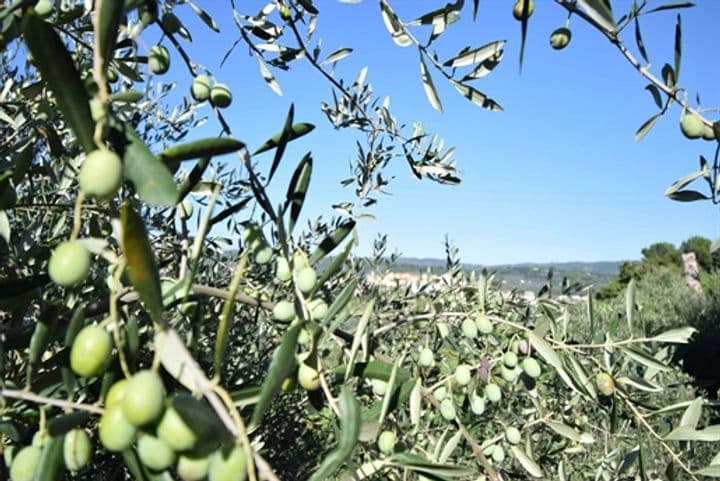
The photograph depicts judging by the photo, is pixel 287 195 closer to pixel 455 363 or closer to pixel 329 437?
pixel 455 363

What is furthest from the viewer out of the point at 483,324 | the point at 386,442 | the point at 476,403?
the point at 476,403

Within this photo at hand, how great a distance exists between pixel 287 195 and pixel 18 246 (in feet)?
2.38

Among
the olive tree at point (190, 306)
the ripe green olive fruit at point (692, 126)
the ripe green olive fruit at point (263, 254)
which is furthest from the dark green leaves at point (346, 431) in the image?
the ripe green olive fruit at point (692, 126)

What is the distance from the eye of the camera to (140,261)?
0.44 metres

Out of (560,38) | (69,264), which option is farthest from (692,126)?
(69,264)

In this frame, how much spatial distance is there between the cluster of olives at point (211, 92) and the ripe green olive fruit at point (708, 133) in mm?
648

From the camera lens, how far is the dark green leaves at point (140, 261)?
430mm

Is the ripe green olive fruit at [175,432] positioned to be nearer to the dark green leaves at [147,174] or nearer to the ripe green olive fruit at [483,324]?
the dark green leaves at [147,174]

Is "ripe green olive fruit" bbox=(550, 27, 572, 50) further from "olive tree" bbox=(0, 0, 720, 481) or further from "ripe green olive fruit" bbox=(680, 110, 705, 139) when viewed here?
"ripe green olive fruit" bbox=(680, 110, 705, 139)

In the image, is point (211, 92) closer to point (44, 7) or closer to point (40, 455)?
point (44, 7)

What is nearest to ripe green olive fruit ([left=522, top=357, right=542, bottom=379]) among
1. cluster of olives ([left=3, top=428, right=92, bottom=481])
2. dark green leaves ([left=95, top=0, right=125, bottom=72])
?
cluster of olives ([left=3, top=428, right=92, bottom=481])

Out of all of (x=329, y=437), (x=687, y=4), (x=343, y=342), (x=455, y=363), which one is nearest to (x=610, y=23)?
(x=687, y=4)

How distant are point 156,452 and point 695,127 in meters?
0.80

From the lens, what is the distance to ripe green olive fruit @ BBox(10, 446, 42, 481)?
0.56 m
